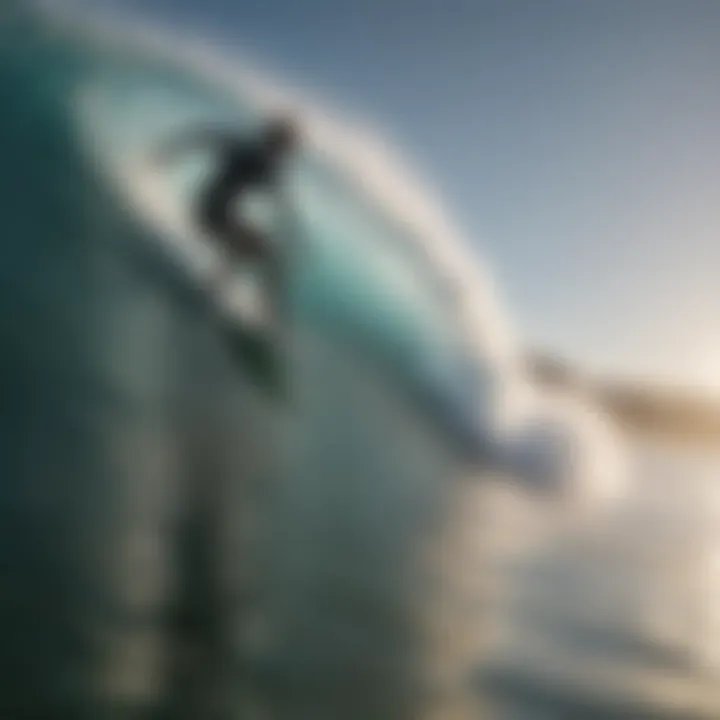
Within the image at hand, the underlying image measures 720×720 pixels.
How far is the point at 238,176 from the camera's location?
123cm

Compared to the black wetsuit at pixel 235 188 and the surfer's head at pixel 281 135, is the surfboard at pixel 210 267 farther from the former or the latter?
the surfer's head at pixel 281 135

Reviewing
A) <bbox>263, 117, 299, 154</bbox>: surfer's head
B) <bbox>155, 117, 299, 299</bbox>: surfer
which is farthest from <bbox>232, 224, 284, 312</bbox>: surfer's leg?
<bbox>263, 117, 299, 154</bbox>: surfer's head

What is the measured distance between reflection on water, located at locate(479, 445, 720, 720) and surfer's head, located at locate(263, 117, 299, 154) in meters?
0.58

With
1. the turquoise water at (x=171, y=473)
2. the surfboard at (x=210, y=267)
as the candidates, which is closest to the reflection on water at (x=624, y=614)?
the turquoise water at (x=171, y=473)

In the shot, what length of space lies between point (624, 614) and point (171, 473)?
22.9 inches

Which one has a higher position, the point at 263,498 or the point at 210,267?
the point at 210,267

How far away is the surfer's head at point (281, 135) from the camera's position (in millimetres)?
1236

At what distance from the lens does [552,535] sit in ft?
4.09

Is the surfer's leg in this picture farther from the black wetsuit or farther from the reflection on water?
the reflection on water

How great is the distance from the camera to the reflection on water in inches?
47.9

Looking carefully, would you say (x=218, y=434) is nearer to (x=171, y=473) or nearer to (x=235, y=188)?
(x=171, y=473)

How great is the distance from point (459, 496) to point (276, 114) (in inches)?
20.9

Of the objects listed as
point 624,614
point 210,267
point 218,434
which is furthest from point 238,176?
point 624,614

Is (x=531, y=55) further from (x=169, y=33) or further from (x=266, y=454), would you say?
(x=266, y=454)
